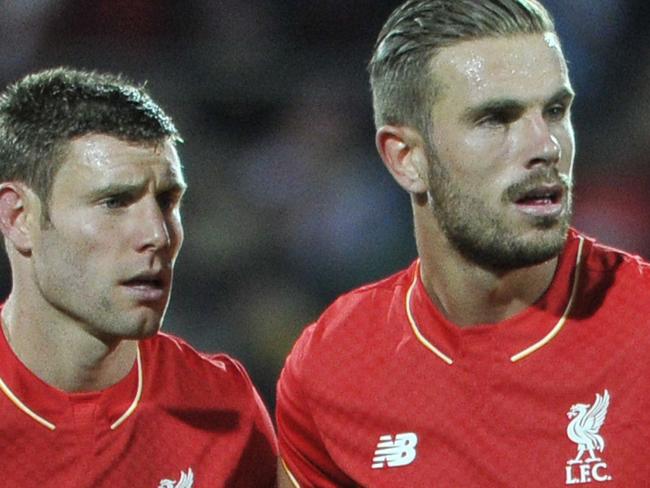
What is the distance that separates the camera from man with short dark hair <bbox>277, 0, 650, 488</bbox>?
2760 mm

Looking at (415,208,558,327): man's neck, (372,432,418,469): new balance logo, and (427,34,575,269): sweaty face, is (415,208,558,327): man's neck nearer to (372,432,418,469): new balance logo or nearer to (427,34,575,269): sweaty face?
(427,34,575,269): sweaty face

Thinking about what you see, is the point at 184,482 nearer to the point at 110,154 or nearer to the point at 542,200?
the point at 110,154

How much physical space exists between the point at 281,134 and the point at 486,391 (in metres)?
3.84

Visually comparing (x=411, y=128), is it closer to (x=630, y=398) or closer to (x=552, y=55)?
(x=552, y=55)

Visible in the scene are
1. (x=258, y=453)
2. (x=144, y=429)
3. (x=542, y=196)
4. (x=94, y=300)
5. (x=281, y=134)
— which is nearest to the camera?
(x=542, y=196)

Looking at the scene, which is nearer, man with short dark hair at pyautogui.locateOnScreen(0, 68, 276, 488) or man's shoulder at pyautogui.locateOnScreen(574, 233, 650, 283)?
man's shoulder at pyautogui.locateOnScreen(574, 233, 650, 283)

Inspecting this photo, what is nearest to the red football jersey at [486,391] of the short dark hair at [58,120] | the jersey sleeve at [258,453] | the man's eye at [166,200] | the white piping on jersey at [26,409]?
the jersey sleeve at [258,453]

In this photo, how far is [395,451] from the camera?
2922 mm

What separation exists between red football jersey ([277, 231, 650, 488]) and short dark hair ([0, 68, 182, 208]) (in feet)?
2.27

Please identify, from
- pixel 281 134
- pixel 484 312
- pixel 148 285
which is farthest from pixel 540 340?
pixel 281 134

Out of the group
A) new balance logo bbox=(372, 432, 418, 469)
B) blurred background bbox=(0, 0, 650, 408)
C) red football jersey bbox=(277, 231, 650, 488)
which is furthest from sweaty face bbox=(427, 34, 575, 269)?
blurred background bbox=(0, 0, 650, 408)

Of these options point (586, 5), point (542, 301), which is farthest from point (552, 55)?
point (586, 5)

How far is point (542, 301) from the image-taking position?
2926 mm

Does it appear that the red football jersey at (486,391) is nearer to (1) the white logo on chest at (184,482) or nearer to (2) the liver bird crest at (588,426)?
(2) the liver bird crest at (588,426)
